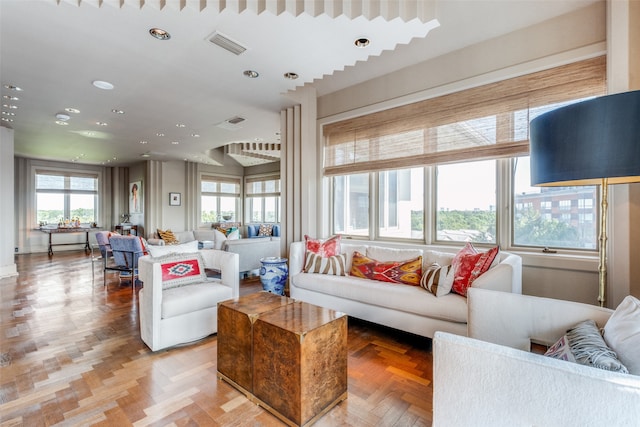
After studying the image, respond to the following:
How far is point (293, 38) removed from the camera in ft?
8.74

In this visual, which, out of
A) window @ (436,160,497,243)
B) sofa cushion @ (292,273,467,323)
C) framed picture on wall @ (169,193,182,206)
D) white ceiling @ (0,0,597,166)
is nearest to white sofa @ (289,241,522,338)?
sofa cushion @ (292,273,467,323)

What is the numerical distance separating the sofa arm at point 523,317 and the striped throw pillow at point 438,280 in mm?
836

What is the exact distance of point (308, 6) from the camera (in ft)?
7.47

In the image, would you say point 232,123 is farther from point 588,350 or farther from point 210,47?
point 588,350

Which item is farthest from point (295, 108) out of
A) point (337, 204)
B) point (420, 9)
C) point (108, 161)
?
point (108, 161)

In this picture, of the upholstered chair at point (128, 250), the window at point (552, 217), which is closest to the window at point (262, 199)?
the upholstered chair at point (128, 250)

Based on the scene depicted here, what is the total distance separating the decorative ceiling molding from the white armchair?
6.70 ft

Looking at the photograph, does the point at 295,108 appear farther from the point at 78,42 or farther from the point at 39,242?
the point at 39,242

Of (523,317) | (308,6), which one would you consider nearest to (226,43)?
(308,6)

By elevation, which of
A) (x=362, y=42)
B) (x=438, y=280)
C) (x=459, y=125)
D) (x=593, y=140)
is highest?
(x=362, y=42)

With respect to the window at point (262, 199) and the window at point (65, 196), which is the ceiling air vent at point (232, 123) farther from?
the window at point (65, 196)

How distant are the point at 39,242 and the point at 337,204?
383 inches

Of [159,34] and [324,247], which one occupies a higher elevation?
[159,34]

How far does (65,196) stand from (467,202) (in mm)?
11598
